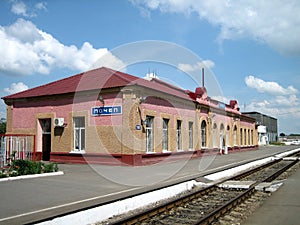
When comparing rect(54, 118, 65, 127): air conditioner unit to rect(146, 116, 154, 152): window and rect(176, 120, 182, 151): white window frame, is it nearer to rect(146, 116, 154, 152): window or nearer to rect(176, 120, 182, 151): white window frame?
rect(146, 116, 154, 152): window

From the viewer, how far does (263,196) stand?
1036cm

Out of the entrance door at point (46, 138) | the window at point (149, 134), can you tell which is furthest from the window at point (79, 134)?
the window at point (149, 134)

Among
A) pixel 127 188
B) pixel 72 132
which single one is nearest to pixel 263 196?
pixel 127 188

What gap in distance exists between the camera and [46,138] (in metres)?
22.0

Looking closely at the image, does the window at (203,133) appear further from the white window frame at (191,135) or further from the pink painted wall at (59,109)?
the pink painted wall at (59,109)

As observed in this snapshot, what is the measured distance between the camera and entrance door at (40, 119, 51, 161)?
2170cm

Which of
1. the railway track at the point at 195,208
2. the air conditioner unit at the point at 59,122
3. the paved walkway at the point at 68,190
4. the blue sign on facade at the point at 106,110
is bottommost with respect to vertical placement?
the railway track at the point at 195,208

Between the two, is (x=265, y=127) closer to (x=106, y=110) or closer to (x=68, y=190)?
(x=106, y=110)

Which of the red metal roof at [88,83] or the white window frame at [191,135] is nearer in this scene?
the red metal roof at [88,83]

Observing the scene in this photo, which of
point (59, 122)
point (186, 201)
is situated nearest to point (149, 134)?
point (59, 122)

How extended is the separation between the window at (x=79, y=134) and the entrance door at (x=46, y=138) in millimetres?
2592

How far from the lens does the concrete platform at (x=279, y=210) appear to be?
6977 millimetres

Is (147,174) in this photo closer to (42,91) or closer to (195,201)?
(195,201)

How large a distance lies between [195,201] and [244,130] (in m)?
34.2
